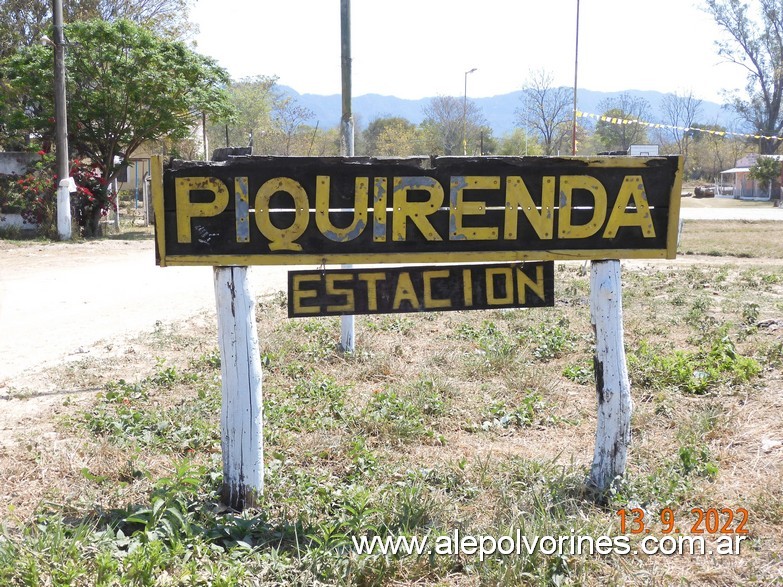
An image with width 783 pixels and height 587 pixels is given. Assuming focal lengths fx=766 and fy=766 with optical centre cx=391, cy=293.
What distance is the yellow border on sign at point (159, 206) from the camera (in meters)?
3.55

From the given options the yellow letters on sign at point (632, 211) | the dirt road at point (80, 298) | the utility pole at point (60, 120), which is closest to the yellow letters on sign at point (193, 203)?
the yellow letters on sign at point (632, 211)

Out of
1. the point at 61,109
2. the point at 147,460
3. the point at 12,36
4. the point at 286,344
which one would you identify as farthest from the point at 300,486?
the point at 12,36

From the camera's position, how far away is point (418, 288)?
13.0 feet

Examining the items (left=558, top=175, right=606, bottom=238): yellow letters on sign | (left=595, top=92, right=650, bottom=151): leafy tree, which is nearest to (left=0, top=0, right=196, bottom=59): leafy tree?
(left=558, top=175, right=606, bottom=238): yellow letters on sign

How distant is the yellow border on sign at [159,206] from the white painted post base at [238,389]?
0.27 m

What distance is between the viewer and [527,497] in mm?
3826

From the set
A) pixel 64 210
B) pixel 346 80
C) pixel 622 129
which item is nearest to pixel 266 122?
pixel 622 129

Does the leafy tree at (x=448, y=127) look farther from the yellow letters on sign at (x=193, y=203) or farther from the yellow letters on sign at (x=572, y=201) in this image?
the yellow letters on sign at (x=193, y=203)

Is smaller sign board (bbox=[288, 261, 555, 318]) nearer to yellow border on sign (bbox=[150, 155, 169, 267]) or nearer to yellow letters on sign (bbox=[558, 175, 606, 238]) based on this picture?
yellow letters on sign (bbox=[558, 175, 606, 238])

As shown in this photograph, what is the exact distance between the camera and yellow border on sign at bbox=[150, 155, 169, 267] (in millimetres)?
3555

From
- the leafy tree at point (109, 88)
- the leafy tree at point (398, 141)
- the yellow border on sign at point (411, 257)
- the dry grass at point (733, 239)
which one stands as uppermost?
the leafy tree at point (398, 141)

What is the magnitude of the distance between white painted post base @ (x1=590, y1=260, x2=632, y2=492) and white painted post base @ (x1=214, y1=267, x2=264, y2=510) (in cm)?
177

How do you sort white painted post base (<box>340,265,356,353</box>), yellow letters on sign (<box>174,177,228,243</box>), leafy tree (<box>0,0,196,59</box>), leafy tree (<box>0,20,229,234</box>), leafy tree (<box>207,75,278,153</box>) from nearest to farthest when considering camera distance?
yellow letters on sign (<box>174,177,228,243</box>) < white painted post base (<box>340,265,356,353</box>) < leafy tree (<box>0,20,229,234</box>) < leafy tree (<box>0,0,196,59</box>) < leafy tree (<box>207,75,278,153</box>)

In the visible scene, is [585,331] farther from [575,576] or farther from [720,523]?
[575,576]
